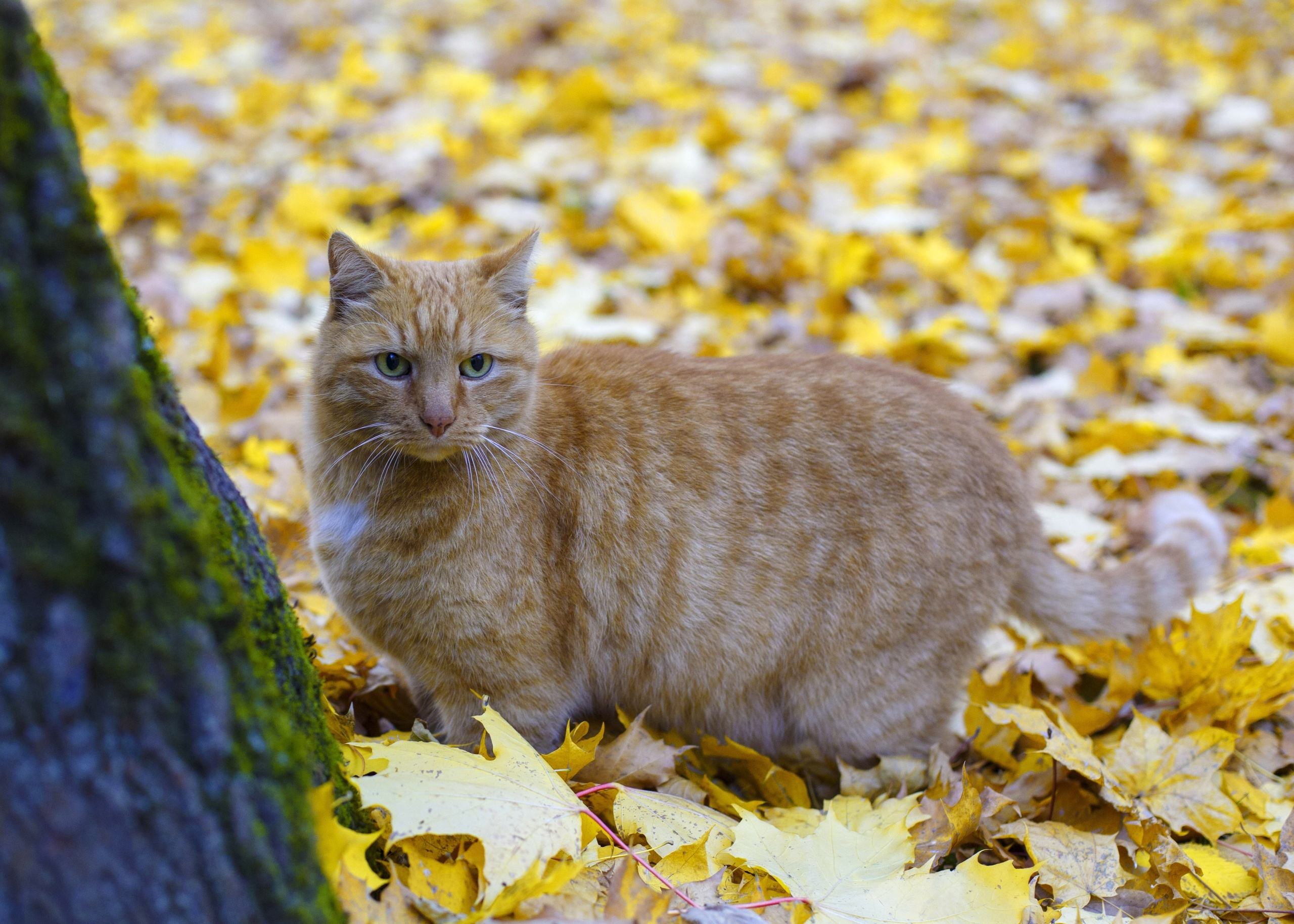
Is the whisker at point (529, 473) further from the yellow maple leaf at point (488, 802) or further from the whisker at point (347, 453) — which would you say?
the yellow maple leaf at point (488, 802)

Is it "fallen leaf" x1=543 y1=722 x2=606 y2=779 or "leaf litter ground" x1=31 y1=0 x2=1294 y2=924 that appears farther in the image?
"fallen leaf" x1=543 y1=722 x2=606 y2=779

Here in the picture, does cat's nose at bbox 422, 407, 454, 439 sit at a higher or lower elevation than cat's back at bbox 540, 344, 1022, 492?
higher

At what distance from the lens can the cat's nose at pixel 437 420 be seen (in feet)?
7.73

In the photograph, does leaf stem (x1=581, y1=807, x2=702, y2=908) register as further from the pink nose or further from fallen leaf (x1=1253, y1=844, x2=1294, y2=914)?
fallen leaf (x1=1253, y1=844, x2=1294, y2=914)

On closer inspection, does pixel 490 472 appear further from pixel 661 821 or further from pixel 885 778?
pixel 885 778

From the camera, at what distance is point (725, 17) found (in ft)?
27.9

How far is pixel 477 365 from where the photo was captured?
2.57 metres

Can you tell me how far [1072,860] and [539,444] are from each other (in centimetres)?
166

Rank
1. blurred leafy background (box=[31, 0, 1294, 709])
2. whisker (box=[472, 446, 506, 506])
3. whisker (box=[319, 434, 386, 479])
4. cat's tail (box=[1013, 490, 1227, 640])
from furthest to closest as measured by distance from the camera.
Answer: blurred leafy background (box=[31, 0, 1294, 709]) → cat's tail (box=[1013, 490, 1227, 640]) → whisker (box=[472, 446, 506, 506]) → whisker (box=[319, 434, 386, 479])

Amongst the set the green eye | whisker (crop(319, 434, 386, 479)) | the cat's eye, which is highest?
the green eye

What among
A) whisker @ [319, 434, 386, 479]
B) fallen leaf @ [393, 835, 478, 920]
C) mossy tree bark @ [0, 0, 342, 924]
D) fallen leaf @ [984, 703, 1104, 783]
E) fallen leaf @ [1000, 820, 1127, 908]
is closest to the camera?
mossy tree bark @ [0, 0, 342, 924]

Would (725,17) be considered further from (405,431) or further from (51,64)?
(51,64)

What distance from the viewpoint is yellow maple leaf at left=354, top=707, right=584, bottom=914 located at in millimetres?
1683

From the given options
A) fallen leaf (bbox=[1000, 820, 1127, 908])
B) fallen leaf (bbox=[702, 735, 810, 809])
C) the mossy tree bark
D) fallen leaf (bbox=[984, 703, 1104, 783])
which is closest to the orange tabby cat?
fallen leaf (bbox=[702, 735, 810, 809])
